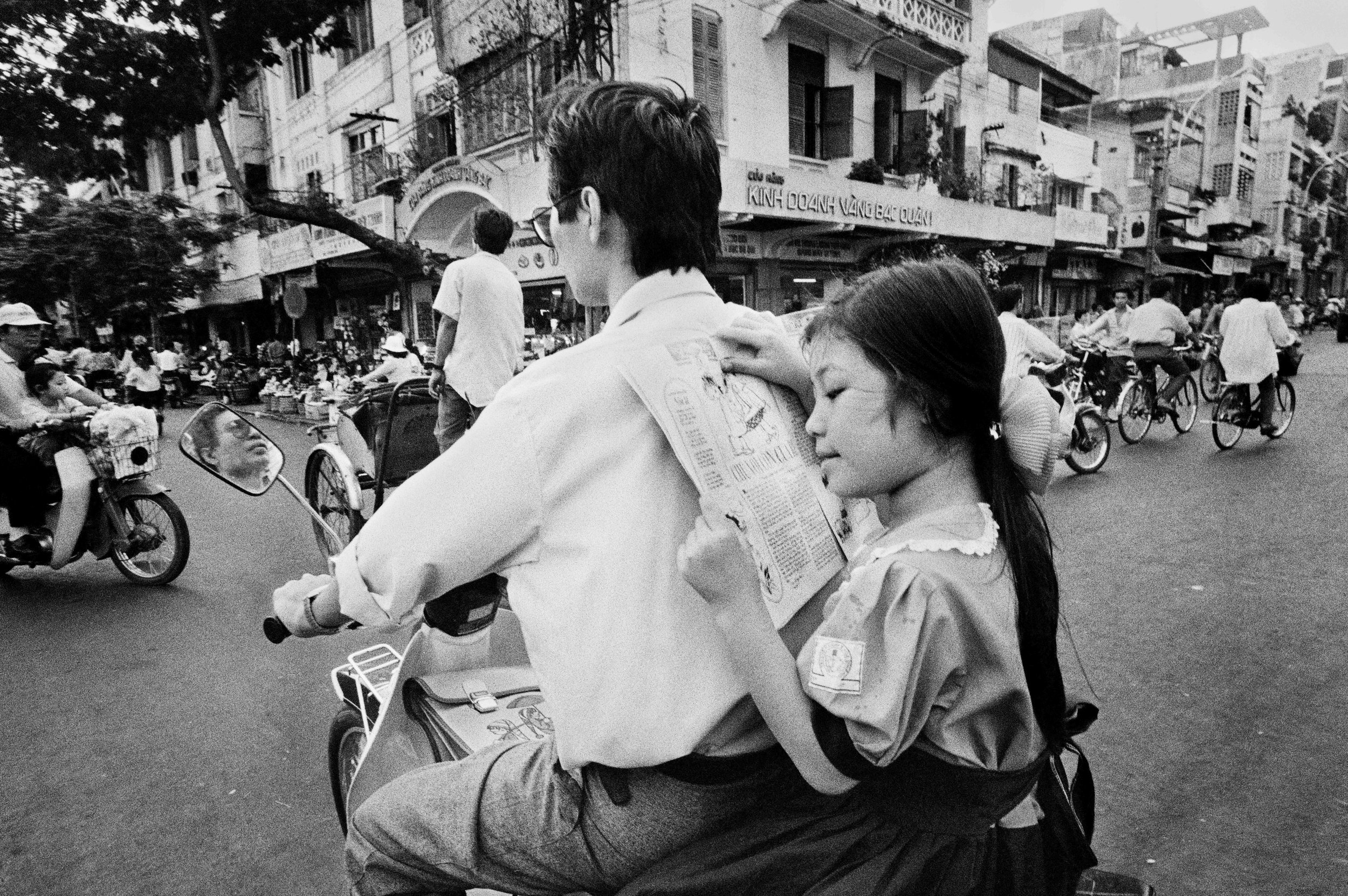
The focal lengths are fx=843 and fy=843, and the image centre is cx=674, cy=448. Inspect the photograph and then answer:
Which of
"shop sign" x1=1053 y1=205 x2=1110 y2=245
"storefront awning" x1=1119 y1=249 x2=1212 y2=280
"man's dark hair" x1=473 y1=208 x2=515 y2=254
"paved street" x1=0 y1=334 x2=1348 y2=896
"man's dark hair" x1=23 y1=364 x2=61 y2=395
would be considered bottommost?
"paved street" x1=0 y1=334 x2=1348 y2=896

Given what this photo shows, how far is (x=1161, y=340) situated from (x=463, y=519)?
354 inches

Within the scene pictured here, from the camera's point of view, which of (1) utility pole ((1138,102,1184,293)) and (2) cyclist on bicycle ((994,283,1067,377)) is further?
(1) utility pole ((1138,102,1184,293))

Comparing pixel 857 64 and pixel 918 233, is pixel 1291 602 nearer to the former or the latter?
pixel 918 233

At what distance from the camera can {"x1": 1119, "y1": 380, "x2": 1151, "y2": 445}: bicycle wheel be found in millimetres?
8016

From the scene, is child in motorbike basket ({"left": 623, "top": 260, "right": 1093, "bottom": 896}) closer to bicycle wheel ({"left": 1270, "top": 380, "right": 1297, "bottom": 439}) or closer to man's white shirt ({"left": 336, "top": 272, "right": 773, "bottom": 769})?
man's white shirt ({"left": 336, "top": 272, "right": 773, "bottom": 769})

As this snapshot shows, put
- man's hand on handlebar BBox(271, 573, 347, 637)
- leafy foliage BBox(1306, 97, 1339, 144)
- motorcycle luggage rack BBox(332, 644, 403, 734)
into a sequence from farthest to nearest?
leafy foliage BBox(1306, 97, 1339, 144) → motorcycle luggage rack BBox(332, 644, 403, 734) → man's hand on handlebar BBox(271, 573, 347, 637)

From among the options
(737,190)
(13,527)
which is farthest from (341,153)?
(13,527)

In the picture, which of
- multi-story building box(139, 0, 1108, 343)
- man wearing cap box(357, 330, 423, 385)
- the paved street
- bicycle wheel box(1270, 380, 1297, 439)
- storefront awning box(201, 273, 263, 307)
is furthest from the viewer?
storefront awning box(201, 273, 263, 307)

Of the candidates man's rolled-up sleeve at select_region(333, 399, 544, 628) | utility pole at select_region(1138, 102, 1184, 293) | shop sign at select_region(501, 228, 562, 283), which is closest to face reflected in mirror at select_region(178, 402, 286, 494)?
man's rolled-up sleeve at select_region(333, 399, 544, 628)

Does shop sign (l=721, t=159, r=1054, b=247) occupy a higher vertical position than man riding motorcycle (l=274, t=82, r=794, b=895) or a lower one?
higher

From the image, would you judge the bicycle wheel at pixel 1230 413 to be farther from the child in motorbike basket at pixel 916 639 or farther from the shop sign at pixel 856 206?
the child in motorbike basket at pixel 916 639

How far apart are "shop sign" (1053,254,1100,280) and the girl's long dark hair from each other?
2487 centimetres

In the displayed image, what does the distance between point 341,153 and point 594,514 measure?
66.8 ft

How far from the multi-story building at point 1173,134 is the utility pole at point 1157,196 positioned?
7 centimetres
